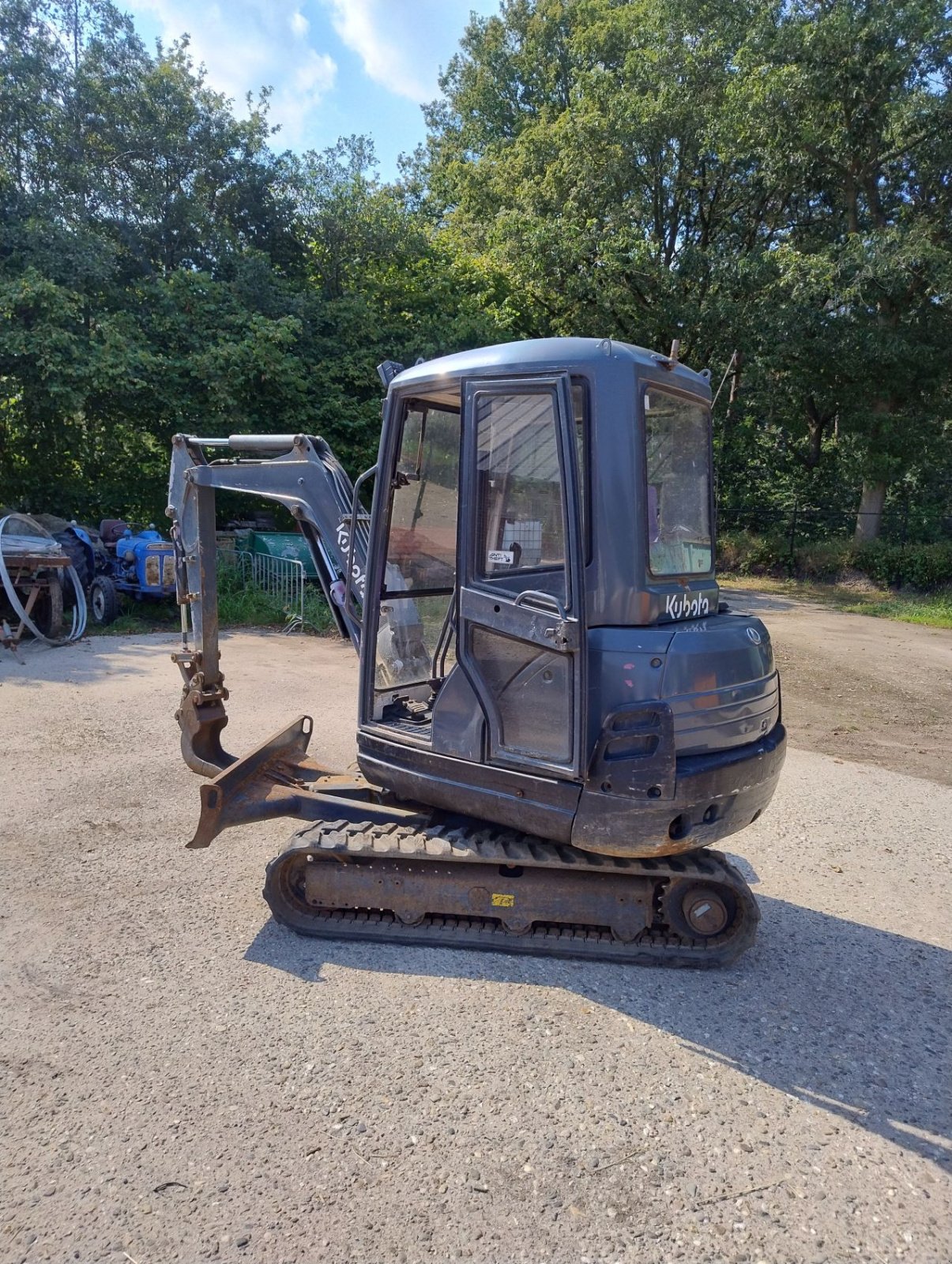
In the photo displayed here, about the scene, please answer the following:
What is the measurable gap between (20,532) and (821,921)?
440 inches

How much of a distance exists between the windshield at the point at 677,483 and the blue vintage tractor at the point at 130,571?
9.02m

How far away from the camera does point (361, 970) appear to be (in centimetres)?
368

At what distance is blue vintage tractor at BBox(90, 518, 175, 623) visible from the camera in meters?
12.0

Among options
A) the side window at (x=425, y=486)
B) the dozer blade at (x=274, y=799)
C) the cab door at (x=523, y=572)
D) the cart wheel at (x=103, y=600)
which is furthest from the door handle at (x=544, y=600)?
the cart wheel at (x=103, y=600)

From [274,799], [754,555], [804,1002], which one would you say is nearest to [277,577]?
[274,799]

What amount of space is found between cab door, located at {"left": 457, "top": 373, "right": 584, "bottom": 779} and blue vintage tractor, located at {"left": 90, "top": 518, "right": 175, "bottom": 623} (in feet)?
28.8

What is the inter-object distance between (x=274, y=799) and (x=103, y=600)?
8.93 metres

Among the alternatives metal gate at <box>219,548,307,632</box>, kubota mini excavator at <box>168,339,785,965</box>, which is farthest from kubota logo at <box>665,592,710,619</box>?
metal gate at <box>219,548,307,632</box>

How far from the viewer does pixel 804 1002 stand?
3.62 meters

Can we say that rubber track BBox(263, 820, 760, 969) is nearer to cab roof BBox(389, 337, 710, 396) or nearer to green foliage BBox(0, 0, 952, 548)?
cab roof BBox(389, 337, 710, 396)

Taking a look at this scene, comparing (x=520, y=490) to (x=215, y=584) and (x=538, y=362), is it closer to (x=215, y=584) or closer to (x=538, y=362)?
(x=538, y=362)

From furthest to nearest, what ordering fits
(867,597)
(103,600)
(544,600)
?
A: (867,597) → (103,600) → (544,600)

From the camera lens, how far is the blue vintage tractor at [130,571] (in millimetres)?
12000

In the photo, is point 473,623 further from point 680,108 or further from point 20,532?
point 680,108
